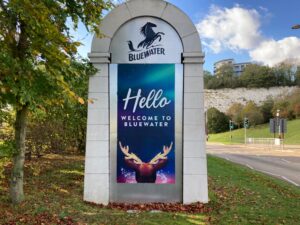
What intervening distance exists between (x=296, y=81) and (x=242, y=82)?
21785 mm

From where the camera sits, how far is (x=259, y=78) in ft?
512

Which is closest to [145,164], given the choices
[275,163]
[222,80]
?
[275,163]

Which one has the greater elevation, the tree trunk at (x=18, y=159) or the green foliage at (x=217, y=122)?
the green foliage at (x=217, y=122)

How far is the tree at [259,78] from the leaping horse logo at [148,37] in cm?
15262

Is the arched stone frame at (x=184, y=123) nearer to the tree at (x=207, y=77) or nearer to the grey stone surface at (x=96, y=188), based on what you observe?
the grey stone surface at (x=96, y=188)

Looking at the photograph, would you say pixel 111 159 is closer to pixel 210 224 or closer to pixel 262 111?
pixel 210 224

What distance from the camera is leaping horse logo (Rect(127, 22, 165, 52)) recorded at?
9.55m

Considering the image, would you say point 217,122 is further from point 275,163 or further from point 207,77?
point 275,163

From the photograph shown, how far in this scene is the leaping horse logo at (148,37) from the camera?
9.55 m

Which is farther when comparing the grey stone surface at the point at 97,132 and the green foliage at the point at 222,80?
the green foliage at the point at 222,80

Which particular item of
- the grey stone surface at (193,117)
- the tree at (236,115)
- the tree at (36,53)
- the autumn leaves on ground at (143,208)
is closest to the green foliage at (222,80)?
the tree at (236,115)

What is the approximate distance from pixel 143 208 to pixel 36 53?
472 cm

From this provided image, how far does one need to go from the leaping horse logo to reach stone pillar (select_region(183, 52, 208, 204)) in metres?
0.85

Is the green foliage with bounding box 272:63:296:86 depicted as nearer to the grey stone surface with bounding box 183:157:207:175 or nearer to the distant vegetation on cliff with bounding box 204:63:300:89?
the distant vegetation on cliff with bounding box 204:63:300:89
